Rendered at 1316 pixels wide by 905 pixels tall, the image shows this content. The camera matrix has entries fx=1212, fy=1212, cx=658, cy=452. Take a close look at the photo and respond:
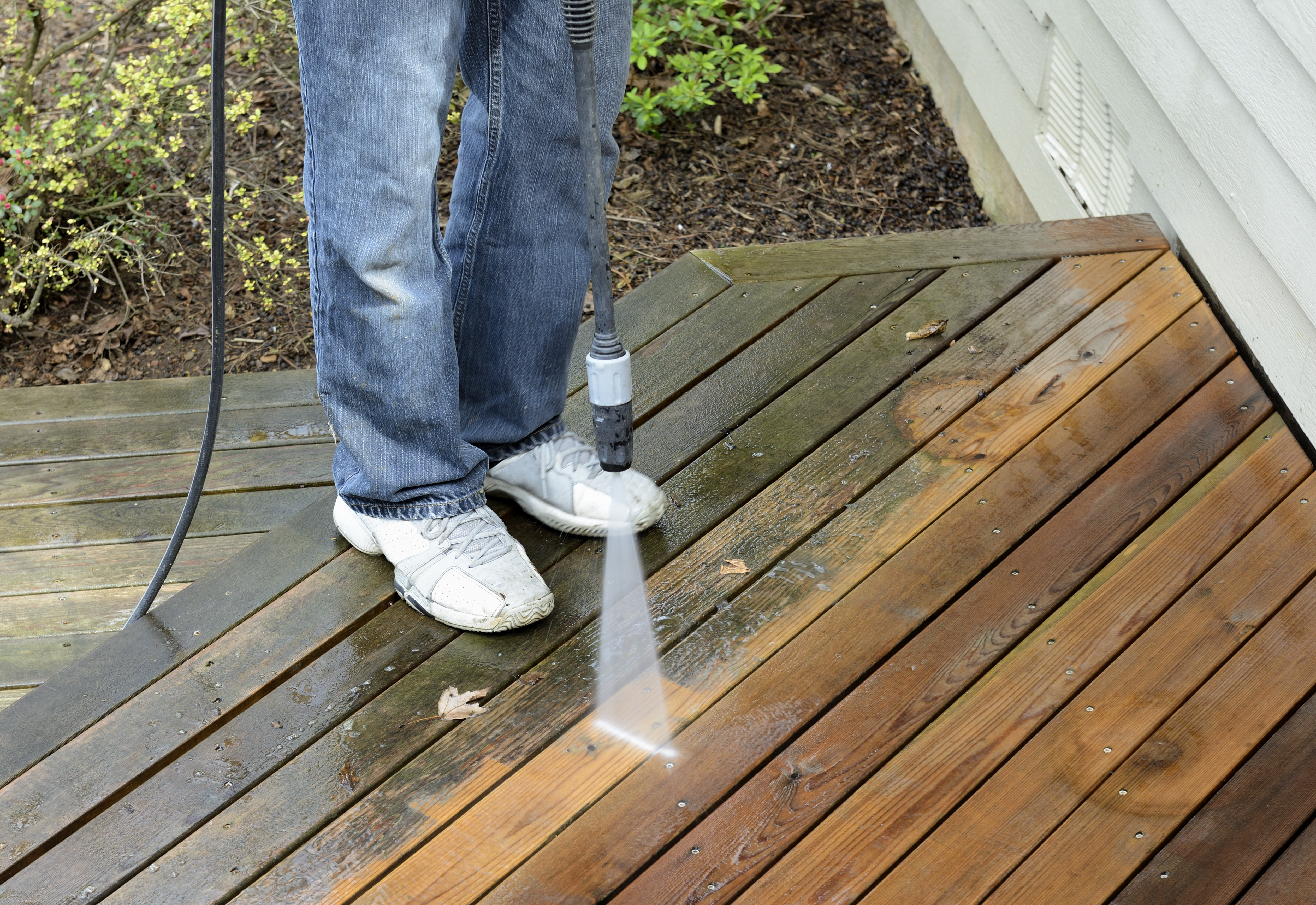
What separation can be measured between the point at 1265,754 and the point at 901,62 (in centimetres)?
308

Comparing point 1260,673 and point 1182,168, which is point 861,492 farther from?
point 1182,168

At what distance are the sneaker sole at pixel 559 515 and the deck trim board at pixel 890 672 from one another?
0.32 meters

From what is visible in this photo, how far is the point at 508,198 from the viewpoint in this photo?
1.73 m

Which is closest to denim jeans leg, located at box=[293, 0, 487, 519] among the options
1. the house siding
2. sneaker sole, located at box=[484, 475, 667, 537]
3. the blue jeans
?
the blue jeans

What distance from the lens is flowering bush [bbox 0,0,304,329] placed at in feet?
10.5

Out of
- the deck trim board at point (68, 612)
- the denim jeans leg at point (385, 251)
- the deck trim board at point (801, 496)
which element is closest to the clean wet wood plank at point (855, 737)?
the deck trim board at point (801, 496)

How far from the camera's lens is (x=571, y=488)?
1879 millimetres

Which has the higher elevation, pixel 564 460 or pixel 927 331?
pixel 927 331

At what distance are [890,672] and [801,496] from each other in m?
0.38

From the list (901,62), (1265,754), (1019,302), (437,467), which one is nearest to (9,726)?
(437,467)

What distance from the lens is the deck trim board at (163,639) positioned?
1675 mm

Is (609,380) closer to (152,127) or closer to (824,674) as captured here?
(824,674)

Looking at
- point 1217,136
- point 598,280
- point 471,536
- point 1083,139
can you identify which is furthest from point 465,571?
point 1083,139

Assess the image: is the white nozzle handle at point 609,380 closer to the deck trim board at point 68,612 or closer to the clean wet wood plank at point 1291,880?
the clean wet wood plank at point 1291,880
